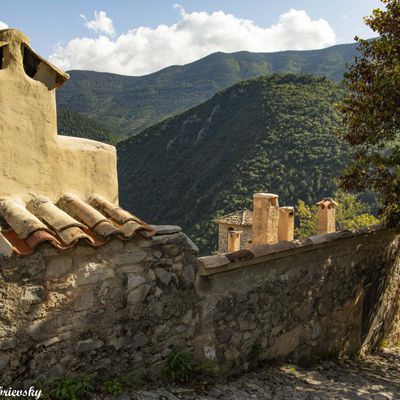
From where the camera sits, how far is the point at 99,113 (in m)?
135

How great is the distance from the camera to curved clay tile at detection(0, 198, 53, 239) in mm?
3150

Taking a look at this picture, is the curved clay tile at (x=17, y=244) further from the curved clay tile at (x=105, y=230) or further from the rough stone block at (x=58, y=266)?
the curved clay tile at (x=105, y=230)

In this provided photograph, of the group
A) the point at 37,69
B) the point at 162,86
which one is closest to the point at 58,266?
the point at 37,69

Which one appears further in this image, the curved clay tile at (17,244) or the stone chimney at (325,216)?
the stone chimney at (325,216)

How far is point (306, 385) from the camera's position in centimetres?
477

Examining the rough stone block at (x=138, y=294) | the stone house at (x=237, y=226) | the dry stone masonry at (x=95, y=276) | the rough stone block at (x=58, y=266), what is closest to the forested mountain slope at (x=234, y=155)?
the stone house at (x=237, y=226)

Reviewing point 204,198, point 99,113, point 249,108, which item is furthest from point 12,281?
point 99,113

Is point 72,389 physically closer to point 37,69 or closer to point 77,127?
point 37,69

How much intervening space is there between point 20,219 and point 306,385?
3721 mm

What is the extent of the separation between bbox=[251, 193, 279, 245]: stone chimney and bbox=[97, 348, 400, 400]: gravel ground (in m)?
3.91

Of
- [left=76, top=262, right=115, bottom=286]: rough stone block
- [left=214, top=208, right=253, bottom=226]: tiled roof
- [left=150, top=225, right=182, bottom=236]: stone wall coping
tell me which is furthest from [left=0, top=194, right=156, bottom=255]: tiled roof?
[left=214, top=208, right=253, bottom=226]: tiled roof

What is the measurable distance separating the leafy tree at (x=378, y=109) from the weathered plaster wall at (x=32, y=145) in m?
4.38

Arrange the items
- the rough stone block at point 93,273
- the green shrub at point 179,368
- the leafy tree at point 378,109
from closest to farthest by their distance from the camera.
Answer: the rough stone block at point 93,273 < the green shrub at point 179,368 < the leafy tree at point 378,109

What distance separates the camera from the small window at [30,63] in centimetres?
371
